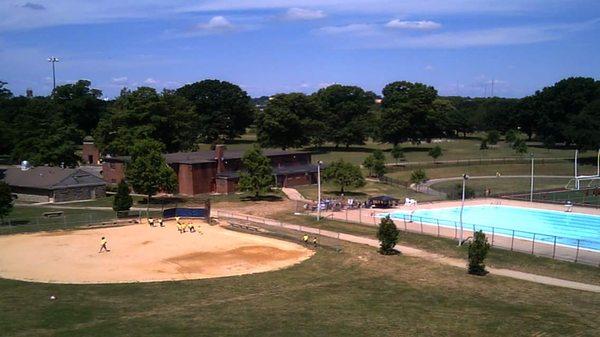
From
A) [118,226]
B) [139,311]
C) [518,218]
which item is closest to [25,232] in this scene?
[118,226]

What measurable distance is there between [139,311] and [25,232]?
24770 millimetres

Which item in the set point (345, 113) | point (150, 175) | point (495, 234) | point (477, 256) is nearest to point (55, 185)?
point (150, 175)

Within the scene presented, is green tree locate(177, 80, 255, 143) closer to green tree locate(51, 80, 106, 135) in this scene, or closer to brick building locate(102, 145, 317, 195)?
green tree locate(51, 80, 106, 135)

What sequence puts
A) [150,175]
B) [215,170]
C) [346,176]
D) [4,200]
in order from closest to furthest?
1. [4,200]
2. [150,175]
3. [346,176]
4. [215,170]

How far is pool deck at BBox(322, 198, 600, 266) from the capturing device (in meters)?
37.2

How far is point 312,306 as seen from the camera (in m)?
26.5

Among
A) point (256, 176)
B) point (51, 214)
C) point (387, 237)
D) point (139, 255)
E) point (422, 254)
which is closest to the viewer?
point (387, 237)

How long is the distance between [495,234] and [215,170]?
33.8m

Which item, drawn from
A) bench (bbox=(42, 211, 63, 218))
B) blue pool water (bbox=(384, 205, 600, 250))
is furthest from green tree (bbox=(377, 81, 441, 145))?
bench (bbox=(42, 211, 63, 218))

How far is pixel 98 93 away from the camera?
127 meters

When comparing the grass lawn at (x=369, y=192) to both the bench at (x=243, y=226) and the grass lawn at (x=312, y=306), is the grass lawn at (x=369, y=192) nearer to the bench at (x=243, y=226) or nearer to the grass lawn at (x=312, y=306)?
the bench at (x=243, y=226)

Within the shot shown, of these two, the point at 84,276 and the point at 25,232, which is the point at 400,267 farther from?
the point at 25,232

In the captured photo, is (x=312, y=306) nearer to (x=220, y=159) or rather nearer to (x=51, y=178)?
(x=220, y=159)

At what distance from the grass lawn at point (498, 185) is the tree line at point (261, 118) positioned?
35.5 feet
